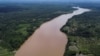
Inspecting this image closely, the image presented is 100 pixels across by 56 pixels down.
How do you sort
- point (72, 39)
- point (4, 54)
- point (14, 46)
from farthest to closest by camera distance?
point (72, 39)
point (14, 46)
point (4, 54)

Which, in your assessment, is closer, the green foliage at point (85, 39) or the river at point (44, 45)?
the river at point (44, 45)

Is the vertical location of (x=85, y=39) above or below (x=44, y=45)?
below

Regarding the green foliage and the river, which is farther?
the green foliage

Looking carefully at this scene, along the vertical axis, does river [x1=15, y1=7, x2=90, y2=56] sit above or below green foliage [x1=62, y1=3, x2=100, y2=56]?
above

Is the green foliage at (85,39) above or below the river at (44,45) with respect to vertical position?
below

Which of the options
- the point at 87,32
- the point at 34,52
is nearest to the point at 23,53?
the point at 34,52

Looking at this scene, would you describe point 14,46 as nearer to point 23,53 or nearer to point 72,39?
point 23,53

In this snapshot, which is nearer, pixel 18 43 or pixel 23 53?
pixel 23 53

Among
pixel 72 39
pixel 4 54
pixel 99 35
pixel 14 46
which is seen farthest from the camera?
pixel 99 35

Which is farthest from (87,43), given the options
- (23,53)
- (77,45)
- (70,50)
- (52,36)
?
(23,53)

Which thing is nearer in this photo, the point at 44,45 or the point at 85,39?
the point at 44,45
